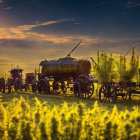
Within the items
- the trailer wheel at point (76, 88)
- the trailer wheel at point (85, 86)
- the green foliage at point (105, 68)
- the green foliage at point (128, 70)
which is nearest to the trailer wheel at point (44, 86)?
the trailer wheel at point (76, 88)

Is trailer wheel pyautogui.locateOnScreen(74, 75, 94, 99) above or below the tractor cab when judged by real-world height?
below

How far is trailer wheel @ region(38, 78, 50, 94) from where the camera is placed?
57.3ft

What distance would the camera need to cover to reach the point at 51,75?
1842cm

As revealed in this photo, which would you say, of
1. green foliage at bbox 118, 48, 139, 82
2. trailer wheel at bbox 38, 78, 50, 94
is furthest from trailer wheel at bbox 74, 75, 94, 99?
trailer wheel at bbox 38, 78, 50, 94

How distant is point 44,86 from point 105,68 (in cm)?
658

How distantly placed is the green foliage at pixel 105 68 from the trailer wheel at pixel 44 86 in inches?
205

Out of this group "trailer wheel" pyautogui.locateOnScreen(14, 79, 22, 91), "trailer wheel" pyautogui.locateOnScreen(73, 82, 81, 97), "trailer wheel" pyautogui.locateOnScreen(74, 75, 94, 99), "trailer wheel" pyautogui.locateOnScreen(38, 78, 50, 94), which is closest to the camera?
"trailer wheel" pyautogui.locateOnScreen(74, 75, 94, 99)

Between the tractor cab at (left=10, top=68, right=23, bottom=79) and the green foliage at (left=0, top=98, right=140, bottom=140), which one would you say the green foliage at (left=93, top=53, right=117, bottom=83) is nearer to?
the green foliage at (left=0, top=98, right=140, bottom=140)

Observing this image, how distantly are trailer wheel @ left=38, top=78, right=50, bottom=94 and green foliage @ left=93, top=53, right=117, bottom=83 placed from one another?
5213 millimetres

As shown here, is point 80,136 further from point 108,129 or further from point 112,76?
point 112,76

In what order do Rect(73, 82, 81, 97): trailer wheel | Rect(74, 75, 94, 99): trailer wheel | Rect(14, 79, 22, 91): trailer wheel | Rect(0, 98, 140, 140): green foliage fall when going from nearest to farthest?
Rect(0, 98, 140, 140): green foliage → Rect(74, 75, 94, 99): trailer wheel → Rect(73, 82, 81, 97): trailer wheel → Rect(14, 79, 22, 91): trailer wheel

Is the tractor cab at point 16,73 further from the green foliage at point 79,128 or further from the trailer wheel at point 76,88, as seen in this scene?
the green foliage at point 79,128

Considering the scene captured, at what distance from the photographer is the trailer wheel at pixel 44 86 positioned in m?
17.5

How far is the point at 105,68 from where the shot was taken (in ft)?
43.3
